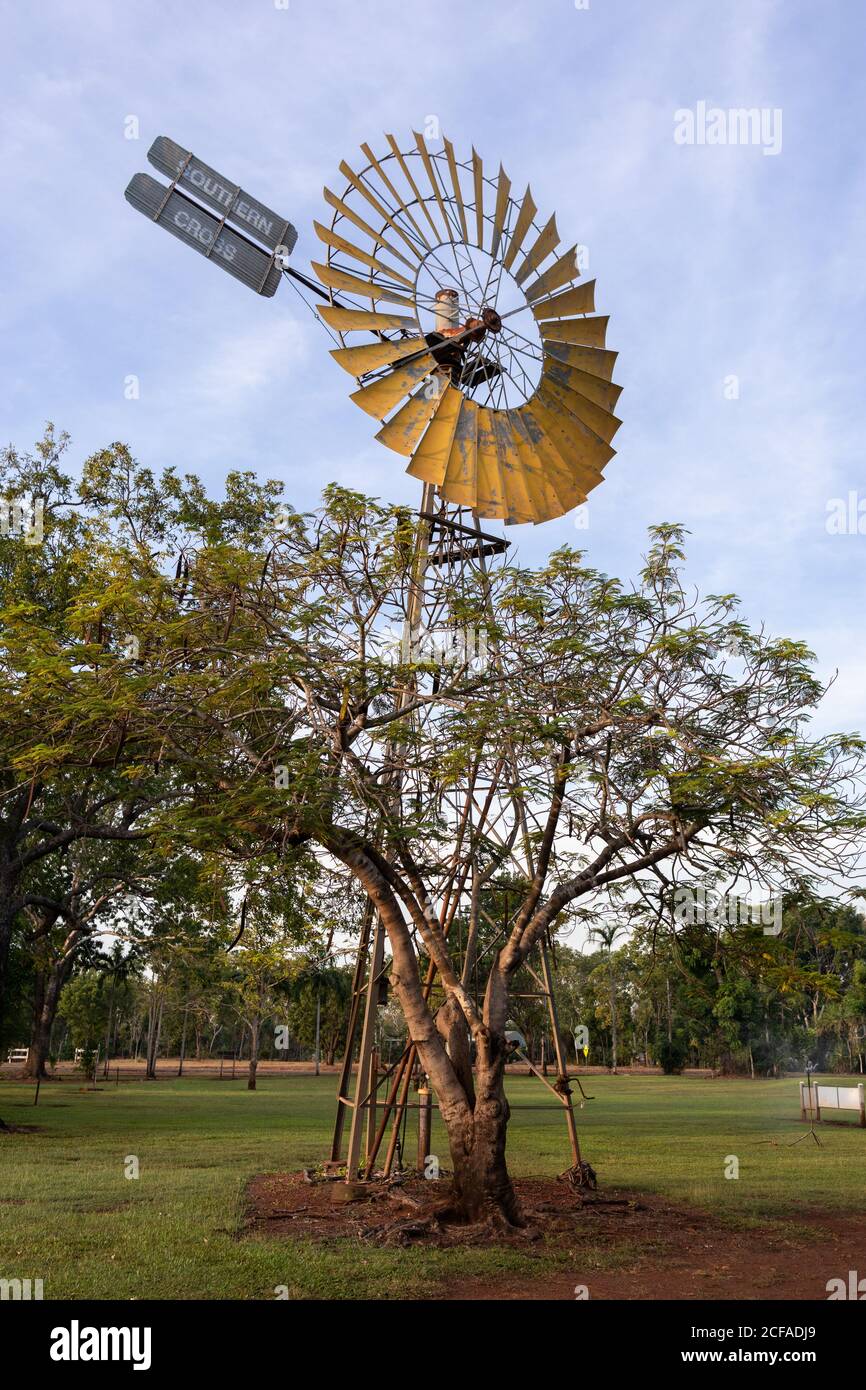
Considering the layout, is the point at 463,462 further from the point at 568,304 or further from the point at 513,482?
the point at 568,304

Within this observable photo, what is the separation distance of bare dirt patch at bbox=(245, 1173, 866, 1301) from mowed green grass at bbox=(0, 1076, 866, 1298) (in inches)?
10.8

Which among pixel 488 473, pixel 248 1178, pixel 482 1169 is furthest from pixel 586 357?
pixel 248 1178

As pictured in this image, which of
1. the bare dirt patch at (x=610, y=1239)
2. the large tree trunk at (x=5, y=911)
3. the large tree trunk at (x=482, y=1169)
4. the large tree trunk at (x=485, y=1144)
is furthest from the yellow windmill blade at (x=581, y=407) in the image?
the large tree trunk at (x=5, y=911)

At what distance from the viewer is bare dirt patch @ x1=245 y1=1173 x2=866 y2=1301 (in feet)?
32.0

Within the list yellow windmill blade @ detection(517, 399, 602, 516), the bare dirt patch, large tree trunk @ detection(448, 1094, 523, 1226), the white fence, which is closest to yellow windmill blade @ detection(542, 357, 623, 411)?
yellow windmill blade @ detection(517, 399, 602, 516)

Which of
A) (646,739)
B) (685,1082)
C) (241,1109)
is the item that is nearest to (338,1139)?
(646,739)

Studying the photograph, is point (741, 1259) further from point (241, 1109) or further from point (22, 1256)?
point (241, 1109)

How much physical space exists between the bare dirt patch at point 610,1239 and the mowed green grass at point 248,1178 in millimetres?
274

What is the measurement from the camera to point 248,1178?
15.9m

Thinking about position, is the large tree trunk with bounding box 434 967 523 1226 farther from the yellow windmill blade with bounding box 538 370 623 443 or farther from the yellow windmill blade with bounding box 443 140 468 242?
the yellow windmill blade with bounding box 443 140 468 242

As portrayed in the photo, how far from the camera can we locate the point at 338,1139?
15.9 meters

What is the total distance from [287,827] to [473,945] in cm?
372

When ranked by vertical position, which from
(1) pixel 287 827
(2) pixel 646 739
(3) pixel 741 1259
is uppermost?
(2) pixel 646 739

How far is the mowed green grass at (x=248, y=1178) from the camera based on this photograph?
955 cm
